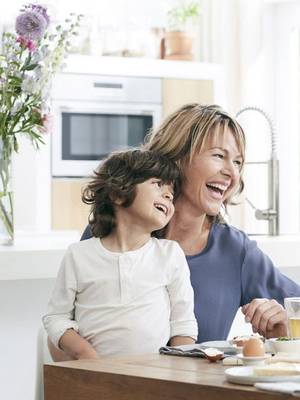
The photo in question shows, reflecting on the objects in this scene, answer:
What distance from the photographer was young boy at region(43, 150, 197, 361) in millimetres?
2227

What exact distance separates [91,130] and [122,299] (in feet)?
13.8

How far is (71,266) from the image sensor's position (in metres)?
2.29

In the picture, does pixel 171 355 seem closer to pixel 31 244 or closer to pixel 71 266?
pixel 71 266

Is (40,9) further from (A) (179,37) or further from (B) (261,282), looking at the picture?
(A) (179,37)

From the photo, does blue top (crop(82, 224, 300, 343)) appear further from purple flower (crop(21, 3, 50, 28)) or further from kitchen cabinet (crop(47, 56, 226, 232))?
kitchen cabinet (crop(47, 56, 226, 232))

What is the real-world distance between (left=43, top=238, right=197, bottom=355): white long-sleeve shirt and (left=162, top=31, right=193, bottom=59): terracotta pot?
14.1 ft

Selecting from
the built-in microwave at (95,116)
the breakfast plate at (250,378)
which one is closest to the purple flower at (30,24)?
the breakfast plate at (250,378)

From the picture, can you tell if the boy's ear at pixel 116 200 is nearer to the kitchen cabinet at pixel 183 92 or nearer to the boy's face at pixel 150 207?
the boy's face at pixel 150 207

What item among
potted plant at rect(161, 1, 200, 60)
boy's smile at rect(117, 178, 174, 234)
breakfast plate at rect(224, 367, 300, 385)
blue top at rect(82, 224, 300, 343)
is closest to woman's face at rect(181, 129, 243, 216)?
blue top at rect(82, 224, 300, 343)

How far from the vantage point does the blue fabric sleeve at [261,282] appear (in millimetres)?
2549

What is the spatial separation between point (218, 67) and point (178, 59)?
0.29 m

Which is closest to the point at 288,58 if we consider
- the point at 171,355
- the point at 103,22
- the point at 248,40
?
the point at 248,40

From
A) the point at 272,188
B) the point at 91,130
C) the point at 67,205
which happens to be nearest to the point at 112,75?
the point at 91,130

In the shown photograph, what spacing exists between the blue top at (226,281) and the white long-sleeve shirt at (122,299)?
0.21m
